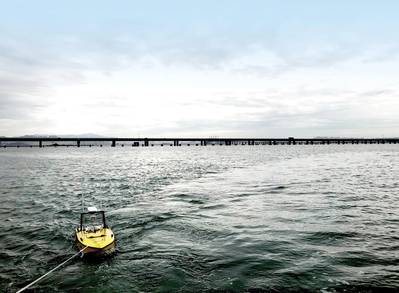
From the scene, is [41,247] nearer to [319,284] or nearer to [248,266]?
[248,266]

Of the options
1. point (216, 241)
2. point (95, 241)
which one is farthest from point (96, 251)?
point (216, 241)

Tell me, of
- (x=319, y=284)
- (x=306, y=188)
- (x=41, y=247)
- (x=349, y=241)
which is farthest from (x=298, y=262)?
(x=306, y=188)

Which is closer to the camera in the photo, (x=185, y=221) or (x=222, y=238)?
(x=222, y=238)

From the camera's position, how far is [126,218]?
2641cm

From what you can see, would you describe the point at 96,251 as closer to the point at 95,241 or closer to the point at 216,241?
the point at 95,241

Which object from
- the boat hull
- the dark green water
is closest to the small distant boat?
the boat hull

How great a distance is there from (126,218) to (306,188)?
2290 centimetres

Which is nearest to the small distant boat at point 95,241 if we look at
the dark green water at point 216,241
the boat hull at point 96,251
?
the boat hull at point 96,251

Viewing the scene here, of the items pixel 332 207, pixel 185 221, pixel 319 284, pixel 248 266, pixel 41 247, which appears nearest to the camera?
pixel 319 284

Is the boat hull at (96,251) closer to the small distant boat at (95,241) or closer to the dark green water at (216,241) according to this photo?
the small distant boat at (95,241)

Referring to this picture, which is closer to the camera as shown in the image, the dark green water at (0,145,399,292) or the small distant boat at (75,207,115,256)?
the dark green water at (0,145,399,292)

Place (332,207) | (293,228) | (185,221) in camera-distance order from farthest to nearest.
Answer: (332,207) → (185,221) → (293,228)

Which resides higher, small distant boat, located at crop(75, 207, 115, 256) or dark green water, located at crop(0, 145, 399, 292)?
small distant boat, located at crop(75, 207, 115, 256)

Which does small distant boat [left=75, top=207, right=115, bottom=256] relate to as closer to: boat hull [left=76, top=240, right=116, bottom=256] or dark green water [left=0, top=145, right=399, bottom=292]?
boat hull [left=76, top=240, right=116, bottom=256]
